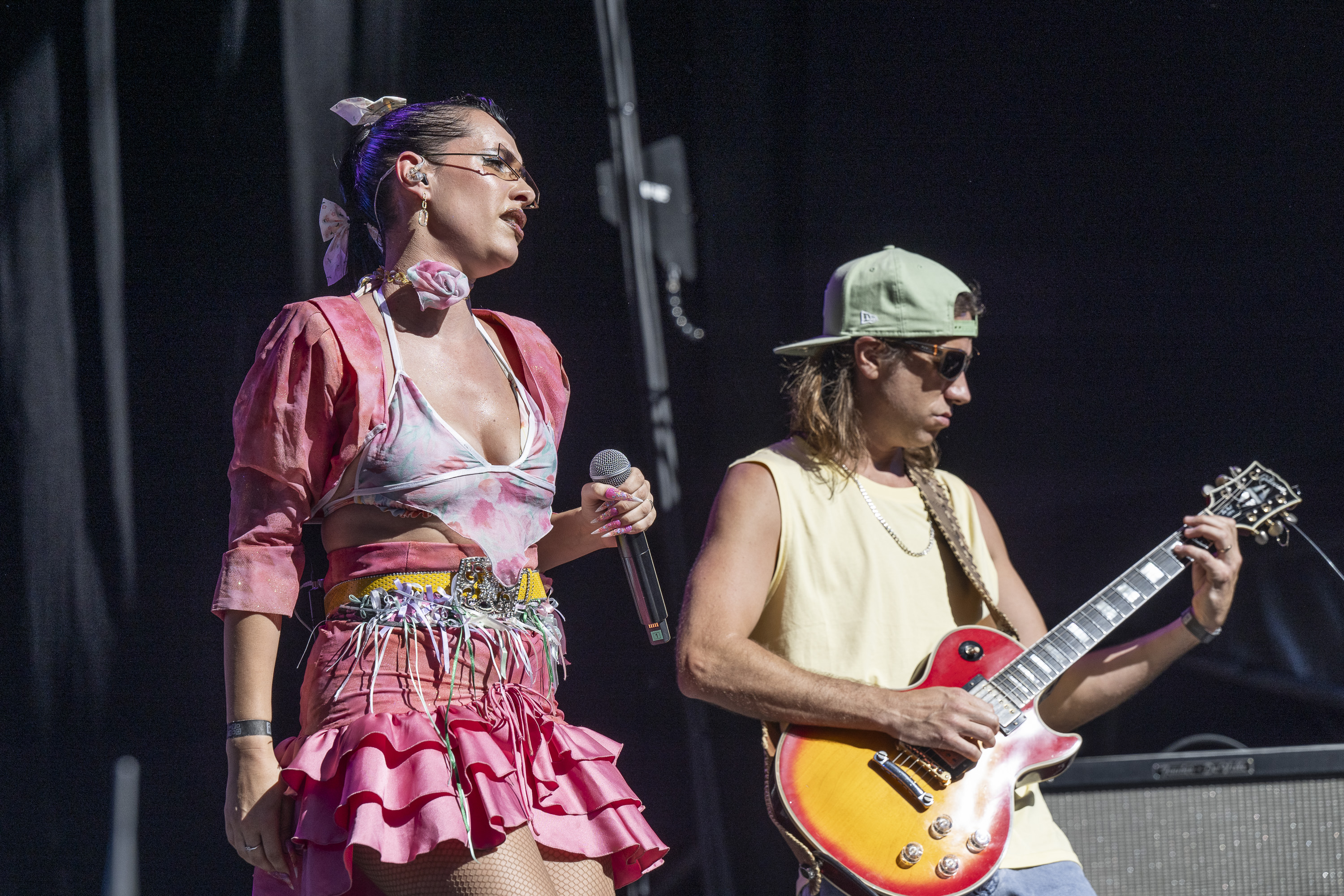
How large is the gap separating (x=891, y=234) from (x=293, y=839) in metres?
2.37

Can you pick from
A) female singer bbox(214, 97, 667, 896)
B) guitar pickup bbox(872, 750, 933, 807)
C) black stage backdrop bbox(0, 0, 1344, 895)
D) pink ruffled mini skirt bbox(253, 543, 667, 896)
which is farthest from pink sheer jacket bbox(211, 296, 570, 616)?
guitar pickup bbox(872, 750, 933, 807)

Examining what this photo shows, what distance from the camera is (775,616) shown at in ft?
8.29

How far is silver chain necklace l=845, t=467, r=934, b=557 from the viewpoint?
2.61m

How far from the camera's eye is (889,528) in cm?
262

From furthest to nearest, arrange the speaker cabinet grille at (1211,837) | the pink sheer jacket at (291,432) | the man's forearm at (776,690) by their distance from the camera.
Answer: the speaker cabinet grille at (1211,837)
the man's forearm at (776,690)
the pink sheer jacket at (291,432)

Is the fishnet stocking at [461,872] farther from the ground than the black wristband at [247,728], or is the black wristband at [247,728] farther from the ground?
the black wristband at [247,728]

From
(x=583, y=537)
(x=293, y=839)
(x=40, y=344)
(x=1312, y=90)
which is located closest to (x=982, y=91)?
(x=1312, y=90)

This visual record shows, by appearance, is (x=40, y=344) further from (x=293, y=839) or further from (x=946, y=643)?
(x=946, y=643)

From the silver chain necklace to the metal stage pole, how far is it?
0.53 m

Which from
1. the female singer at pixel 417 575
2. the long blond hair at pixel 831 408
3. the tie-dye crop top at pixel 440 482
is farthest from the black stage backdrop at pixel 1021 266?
the tie-dye crop top at pixel 440 482

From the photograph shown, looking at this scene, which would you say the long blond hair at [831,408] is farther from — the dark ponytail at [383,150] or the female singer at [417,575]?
the dark ponytail at [383,150]

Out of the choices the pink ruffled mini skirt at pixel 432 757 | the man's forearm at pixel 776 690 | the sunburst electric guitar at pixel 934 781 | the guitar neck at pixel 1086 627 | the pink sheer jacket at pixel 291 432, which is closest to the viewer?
the pink ruffled mini skirt at pixel 432 757

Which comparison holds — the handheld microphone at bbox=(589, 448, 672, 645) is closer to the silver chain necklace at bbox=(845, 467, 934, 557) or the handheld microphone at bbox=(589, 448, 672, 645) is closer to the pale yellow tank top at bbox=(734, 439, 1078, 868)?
the pale yellow tank top at bbox=(734, 439, 1078, 868)

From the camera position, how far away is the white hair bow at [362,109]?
1974 millimetres
